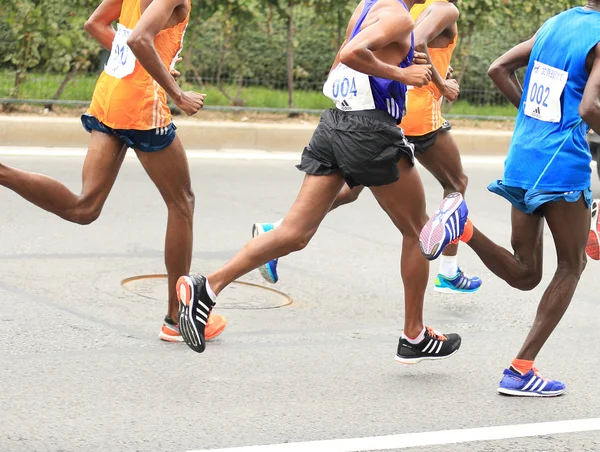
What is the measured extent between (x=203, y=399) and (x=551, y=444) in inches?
57.8

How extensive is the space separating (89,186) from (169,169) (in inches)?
16.2

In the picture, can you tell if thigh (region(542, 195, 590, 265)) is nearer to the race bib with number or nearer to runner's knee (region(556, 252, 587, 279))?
runner's knee (region(556, 252, 587, 279))

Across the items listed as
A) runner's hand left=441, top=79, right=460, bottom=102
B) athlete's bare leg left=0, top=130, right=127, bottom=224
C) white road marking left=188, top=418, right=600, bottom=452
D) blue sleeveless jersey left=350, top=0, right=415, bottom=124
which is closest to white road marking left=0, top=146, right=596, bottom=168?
runner's hand left=441, top=79, right=460, bottom=102

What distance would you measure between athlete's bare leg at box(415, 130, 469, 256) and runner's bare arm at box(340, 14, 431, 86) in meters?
2.09

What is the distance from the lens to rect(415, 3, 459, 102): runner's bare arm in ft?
22.2

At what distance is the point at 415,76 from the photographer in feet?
17.6

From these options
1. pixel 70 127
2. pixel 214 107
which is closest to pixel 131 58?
pixel 70 127

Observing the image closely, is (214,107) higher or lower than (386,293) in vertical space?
lower

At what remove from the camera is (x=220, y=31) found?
48.5 feet

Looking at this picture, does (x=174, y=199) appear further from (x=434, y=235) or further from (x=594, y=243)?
(x=594, y=243)

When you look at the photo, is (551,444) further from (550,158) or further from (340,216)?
(340,216)

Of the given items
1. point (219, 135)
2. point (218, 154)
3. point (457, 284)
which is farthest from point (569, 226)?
point (219, 135)

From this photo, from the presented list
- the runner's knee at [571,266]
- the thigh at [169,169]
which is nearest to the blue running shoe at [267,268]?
the thigh at [169,169]

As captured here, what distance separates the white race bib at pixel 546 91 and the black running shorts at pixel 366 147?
1.95 ft
